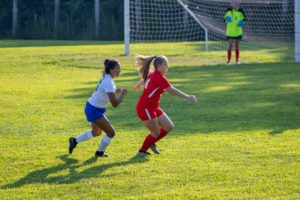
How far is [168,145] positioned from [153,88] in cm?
96

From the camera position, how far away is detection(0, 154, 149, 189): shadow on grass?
189 inches

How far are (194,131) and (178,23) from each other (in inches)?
907

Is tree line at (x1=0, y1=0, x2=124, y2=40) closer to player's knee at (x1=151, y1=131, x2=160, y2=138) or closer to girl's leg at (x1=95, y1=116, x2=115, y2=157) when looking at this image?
player's knee at (x1=151, y1=131, x2=160, y2=138)

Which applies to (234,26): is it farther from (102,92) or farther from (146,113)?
(102,92)

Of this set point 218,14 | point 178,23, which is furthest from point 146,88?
point 178,23

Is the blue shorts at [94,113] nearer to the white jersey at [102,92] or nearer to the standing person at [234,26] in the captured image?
the white jersey at [102,92]

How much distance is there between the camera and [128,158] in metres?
5.69

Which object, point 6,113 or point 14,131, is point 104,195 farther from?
point 6,113

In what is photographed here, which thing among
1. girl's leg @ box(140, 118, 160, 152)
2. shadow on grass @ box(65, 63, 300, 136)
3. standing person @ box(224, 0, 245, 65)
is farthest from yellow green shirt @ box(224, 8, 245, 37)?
girl's leg @ box(140, 118, 160, 152)

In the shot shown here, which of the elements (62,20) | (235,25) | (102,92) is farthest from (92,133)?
(62,20)

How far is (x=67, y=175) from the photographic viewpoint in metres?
4.99

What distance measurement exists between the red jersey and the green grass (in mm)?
679

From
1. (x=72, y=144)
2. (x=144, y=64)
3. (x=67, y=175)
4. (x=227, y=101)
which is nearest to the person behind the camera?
(x=67, y=175)

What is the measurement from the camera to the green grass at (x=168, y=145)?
4570 mm
